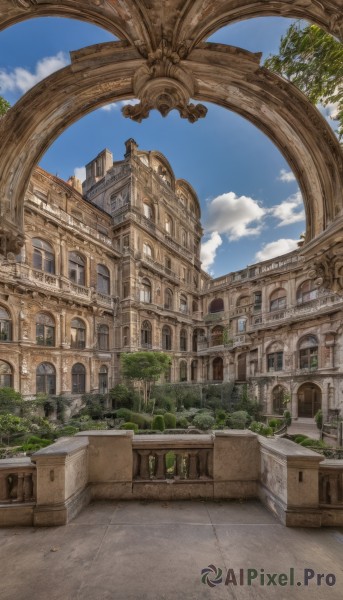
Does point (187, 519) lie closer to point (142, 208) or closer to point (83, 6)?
point (83, 6)

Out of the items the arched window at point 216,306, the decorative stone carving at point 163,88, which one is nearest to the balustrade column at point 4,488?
the decorative stone carving at point 163,88

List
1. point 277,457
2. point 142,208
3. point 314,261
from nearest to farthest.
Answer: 1. point 277,457
2. point 314,261
3. point 142,208

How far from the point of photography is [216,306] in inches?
1260

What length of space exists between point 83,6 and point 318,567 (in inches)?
251

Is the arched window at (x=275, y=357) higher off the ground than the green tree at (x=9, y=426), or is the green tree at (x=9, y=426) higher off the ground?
the arched window at (x=275, y=357)

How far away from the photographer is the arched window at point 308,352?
21.1 m

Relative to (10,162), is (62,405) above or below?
below

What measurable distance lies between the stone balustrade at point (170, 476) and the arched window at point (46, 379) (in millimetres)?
14636

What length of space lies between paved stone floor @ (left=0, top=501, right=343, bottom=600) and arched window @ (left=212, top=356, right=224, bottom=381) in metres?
27.3

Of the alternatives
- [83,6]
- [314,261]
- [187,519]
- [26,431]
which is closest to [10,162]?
[83,6]

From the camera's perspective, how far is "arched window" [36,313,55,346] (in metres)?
17.5

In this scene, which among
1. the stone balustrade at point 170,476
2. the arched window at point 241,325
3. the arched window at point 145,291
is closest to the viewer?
the stone balustrade at point 170,476

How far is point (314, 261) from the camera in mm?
3996

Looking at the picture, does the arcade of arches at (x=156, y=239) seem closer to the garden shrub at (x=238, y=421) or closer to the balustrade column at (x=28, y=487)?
the balustrade column at (x=28, y=487)
